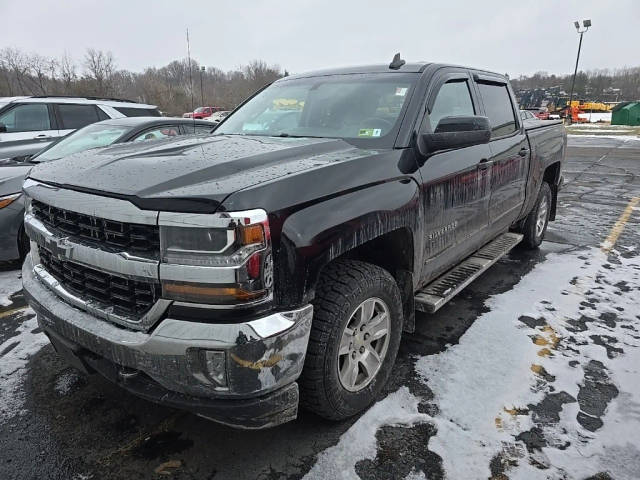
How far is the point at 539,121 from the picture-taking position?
208 inches

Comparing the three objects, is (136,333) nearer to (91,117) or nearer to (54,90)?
(91,117)

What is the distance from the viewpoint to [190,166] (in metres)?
2.10

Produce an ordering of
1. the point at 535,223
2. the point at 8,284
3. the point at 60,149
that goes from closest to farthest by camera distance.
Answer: the point at 8,284, the point at 535,223, the point at 60,149

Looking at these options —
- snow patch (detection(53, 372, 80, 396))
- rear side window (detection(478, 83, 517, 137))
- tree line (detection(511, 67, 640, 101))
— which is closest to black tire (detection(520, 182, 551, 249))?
rear side window (detection(478, 83, 517, 137))

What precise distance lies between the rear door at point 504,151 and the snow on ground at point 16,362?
11.4 feet

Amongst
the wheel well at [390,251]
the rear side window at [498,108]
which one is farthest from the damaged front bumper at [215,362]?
the rear side window at [498,108]

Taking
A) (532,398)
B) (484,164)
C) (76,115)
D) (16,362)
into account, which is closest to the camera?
(532,398)

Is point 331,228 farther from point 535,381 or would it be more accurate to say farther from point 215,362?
point 535,381

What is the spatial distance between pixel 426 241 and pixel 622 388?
4.70 feet

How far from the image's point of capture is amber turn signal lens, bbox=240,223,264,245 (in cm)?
173

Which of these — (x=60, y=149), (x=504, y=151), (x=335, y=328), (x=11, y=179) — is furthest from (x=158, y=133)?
(x=335, y=328)

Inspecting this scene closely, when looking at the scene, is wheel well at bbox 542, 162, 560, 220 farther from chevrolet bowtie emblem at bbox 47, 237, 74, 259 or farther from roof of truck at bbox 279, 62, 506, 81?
chevrolet bowtie emblem at bbox 47, 237, 74, 259

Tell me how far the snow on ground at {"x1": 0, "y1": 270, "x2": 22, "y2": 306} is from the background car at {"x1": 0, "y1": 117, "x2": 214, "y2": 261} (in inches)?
7.8

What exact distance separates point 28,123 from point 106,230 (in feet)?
24.5
